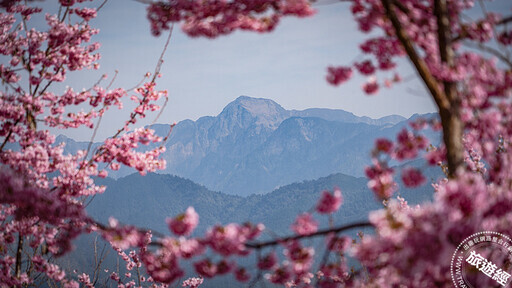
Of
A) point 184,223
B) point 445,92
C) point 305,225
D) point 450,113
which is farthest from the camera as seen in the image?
point 305,225

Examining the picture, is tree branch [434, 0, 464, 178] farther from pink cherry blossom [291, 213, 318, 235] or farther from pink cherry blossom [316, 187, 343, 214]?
pink cherry blossom [291, 213, 318, 235]

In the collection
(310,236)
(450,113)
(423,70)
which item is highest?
(423,70)

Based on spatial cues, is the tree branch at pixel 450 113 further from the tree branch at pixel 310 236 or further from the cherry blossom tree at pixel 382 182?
the tree branch at pixel 310 236

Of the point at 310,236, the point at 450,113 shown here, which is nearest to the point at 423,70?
the point at 450,113

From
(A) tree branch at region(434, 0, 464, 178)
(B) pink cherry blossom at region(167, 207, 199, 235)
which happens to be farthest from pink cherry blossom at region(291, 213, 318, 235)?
(A) tree branch at region(434, 0, 464, 178)

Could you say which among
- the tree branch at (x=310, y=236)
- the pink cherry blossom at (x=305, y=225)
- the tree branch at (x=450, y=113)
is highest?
the tree branch at (x=450, y=113)

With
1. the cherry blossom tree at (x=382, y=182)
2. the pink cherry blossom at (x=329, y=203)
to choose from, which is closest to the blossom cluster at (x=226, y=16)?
the cherry blossom tree at (x=382, y=182)

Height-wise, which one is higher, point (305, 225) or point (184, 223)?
point (184, 223)

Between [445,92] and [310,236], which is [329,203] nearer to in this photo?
[310,236]

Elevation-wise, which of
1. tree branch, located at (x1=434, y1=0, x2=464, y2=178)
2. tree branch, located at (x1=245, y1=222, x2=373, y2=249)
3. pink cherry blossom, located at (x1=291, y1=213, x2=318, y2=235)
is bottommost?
pink cherry blossom, located at (x1=291, y1=213, x2=318, y2=235)

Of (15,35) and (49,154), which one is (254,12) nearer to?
(49,154)

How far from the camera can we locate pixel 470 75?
2.87m

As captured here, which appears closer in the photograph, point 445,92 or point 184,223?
point 445,92

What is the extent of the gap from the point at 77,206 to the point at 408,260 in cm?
397
